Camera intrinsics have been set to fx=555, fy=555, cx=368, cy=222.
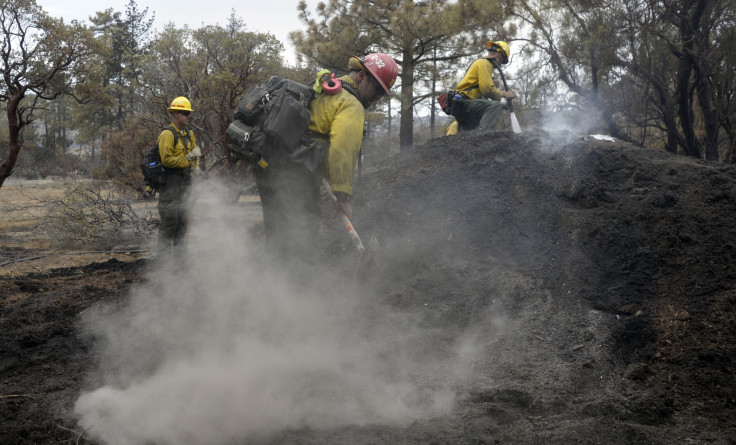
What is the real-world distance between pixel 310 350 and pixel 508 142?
3.98 m

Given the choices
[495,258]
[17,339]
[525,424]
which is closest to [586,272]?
[495,258]

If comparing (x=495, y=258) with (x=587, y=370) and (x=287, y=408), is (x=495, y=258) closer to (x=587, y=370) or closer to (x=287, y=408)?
(x=587, y=370)

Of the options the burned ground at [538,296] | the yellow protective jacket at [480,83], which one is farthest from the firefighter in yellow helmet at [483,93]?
the burned ground at [538,296]

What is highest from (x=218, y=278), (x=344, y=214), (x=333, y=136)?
(x=333, y=136)

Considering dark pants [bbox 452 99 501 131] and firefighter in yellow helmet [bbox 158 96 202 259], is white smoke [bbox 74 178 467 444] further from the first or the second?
dark pants [bbox 452 99 501 131]

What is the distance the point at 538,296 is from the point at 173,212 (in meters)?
4.11

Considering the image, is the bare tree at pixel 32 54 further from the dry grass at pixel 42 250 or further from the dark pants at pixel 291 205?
the dark pants at pixel 291 205

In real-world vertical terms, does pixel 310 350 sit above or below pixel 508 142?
below

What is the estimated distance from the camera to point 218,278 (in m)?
5.22

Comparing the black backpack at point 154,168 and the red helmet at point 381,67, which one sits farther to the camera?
the black backpack at point 154,168

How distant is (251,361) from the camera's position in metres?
3.39

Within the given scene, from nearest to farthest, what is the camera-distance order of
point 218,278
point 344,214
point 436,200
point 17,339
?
1. point 17,339
2. point 344,214
3. point 218,278
4. point 436,200

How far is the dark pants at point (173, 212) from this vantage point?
6.27 m

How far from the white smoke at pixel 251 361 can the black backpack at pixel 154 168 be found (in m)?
1.32
